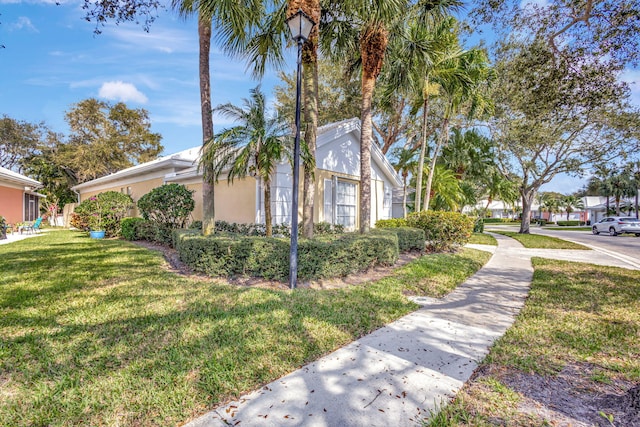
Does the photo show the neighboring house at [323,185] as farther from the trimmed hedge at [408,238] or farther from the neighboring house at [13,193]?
the neighboring house at [13,193]

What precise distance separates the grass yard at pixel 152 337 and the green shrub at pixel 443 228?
170 inches

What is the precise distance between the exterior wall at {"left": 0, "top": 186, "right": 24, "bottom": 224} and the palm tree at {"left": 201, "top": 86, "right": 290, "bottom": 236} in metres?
17.3

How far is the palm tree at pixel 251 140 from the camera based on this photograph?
7202 millimetres

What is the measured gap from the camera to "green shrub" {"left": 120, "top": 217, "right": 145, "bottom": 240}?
12.3 meters

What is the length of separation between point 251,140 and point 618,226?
3021 centimetres

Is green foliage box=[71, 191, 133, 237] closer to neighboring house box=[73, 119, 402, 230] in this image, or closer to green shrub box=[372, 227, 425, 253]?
neighboring house box=[73, 119, 402, 230]

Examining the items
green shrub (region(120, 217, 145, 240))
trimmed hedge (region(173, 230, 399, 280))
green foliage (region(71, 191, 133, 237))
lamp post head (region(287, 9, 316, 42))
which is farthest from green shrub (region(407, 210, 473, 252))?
green foliage (region(71, 191, 133, 237))

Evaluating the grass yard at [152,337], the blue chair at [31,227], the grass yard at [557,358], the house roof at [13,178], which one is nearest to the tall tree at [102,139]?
the house roof at [13,178]

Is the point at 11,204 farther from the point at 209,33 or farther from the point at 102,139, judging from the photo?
the point at 209,33

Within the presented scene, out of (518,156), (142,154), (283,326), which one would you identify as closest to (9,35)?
(283,326)

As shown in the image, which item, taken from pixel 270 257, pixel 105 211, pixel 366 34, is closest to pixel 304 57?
pixel 366 34

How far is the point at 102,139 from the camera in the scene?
27.7 m

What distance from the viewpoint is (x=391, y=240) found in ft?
25.6

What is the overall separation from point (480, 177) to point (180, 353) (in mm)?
23063
